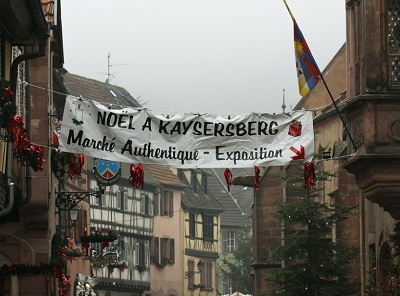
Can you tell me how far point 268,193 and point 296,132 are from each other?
31.4m

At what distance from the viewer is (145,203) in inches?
3381

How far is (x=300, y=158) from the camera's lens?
23.0 m

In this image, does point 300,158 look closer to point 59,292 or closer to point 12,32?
point 12,32

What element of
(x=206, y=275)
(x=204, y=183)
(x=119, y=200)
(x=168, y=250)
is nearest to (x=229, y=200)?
(x=204, y=183)

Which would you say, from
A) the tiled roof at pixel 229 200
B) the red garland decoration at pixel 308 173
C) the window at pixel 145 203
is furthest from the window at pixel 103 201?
the red garland decoration at pixel 308 173

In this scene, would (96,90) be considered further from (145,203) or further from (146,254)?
(146,254)

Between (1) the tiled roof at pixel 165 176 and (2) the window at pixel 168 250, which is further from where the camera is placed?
(2) the window at pixel 168 250

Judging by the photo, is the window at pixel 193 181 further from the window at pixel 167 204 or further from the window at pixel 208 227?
the window at pixel 167 204

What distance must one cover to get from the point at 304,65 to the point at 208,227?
248ft

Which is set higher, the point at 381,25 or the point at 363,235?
the point at 381,25

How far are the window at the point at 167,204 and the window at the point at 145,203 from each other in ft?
9.31

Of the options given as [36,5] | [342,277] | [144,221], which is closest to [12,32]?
[36,5]

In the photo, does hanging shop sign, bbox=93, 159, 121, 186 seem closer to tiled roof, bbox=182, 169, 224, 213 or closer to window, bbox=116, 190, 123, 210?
window, bbox=116, 190, 123, 210

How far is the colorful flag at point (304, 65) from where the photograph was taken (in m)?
23.6
